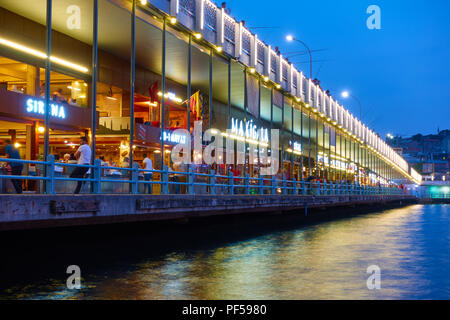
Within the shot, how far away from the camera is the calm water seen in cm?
989

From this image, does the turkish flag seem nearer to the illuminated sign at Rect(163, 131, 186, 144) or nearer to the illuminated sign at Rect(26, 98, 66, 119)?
the illuminated sign at Rect(163, 131, 186, 144)

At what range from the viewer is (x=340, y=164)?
5994 cm

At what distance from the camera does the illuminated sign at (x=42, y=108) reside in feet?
61.9

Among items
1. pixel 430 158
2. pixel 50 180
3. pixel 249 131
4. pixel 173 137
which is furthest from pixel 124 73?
pixel 430 158

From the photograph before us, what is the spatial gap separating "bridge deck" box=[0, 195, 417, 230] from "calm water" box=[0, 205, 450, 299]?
1.03 m

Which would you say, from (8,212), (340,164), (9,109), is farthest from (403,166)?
(8,212)

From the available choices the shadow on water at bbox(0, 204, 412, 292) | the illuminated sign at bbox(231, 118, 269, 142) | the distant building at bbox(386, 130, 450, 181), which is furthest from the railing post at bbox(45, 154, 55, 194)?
the distant building at bbox(386, 130, 450, 181)

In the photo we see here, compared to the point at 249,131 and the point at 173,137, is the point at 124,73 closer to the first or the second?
the point at 173,137

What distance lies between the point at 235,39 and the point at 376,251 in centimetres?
1345

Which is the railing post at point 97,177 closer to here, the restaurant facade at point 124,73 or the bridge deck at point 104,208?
the bridge deck at point 104,208

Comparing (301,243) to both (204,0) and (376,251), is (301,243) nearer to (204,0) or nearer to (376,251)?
(376,251)

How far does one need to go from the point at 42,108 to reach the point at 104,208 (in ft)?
25.5

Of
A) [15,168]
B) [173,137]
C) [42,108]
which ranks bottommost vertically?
[15,168]

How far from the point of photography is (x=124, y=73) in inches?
1037
